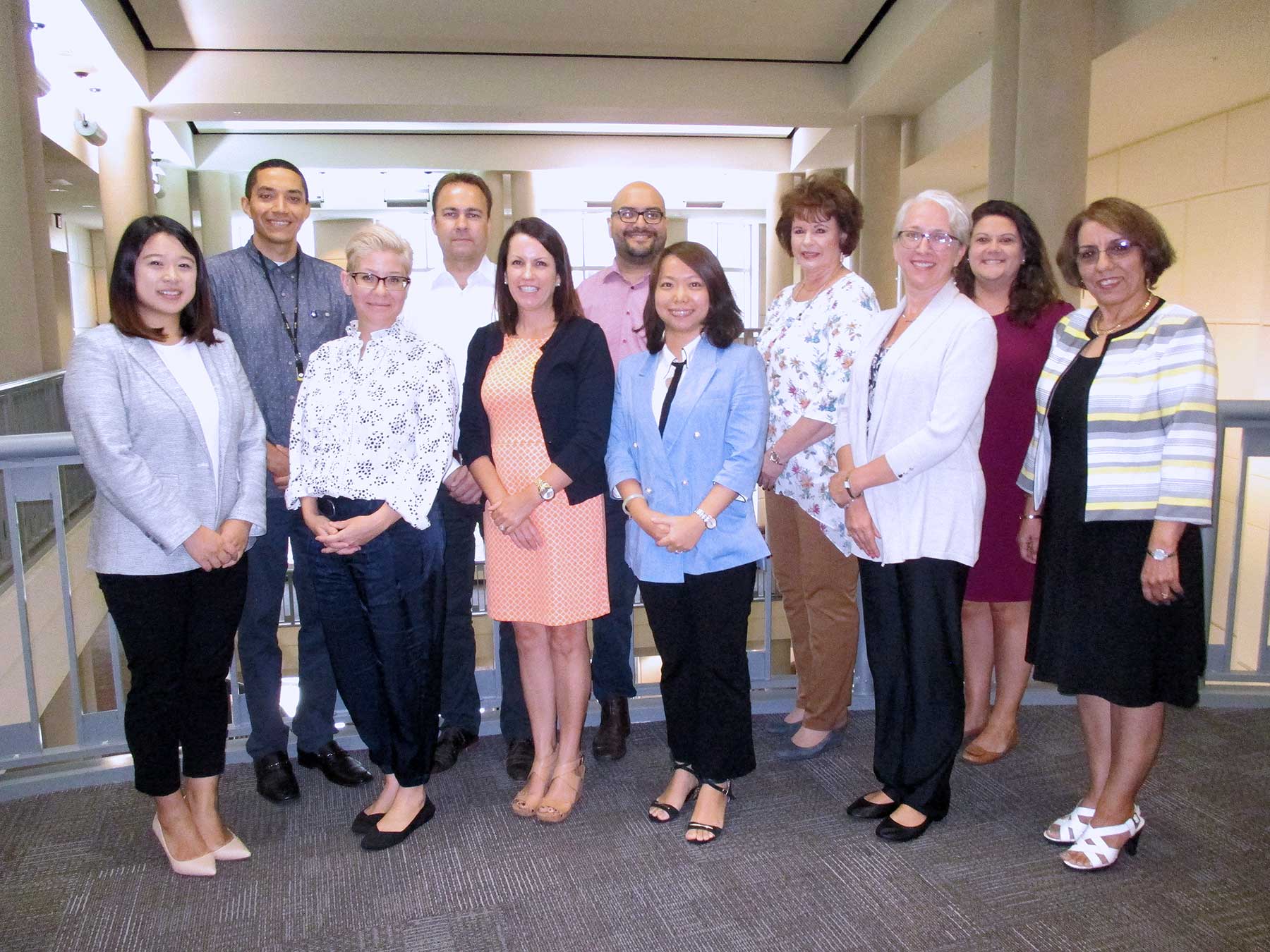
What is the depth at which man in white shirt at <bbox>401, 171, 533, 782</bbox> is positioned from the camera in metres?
2.97

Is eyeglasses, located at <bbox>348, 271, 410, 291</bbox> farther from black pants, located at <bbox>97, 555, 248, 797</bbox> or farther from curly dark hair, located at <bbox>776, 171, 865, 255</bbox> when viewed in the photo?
curly dark hair, located at <bbox>776, 171, 865, 255</bbox>

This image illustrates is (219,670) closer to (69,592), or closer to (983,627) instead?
(69,592)

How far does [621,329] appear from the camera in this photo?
3164 millimetres

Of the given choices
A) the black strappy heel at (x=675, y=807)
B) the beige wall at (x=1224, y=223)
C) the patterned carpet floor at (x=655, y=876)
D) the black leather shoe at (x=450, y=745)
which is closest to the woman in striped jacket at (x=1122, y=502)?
the patterned carpet floor at (x=655, y=876)

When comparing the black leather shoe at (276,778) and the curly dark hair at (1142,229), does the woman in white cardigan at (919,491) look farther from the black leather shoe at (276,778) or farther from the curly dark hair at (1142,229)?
the black leather shoe at (276,778)

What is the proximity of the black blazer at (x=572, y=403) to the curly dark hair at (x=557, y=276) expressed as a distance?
42 millimetres

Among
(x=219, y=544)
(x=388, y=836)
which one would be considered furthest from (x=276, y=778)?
(x=219, y=544)

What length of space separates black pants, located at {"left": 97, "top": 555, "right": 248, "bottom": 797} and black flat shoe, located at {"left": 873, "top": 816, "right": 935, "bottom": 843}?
1.86 meters

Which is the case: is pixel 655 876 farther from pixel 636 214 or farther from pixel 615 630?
pixel 636 214

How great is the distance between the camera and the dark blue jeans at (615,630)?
3014mm

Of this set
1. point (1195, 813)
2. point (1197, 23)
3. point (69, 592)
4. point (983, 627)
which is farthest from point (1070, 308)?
point (1197, 23)

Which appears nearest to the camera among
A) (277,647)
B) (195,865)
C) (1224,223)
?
(195,865)

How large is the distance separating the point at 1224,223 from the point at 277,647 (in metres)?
9.02

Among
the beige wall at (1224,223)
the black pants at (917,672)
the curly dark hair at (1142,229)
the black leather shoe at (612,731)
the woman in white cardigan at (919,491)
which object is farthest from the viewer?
the beige wall at (1224,223)
